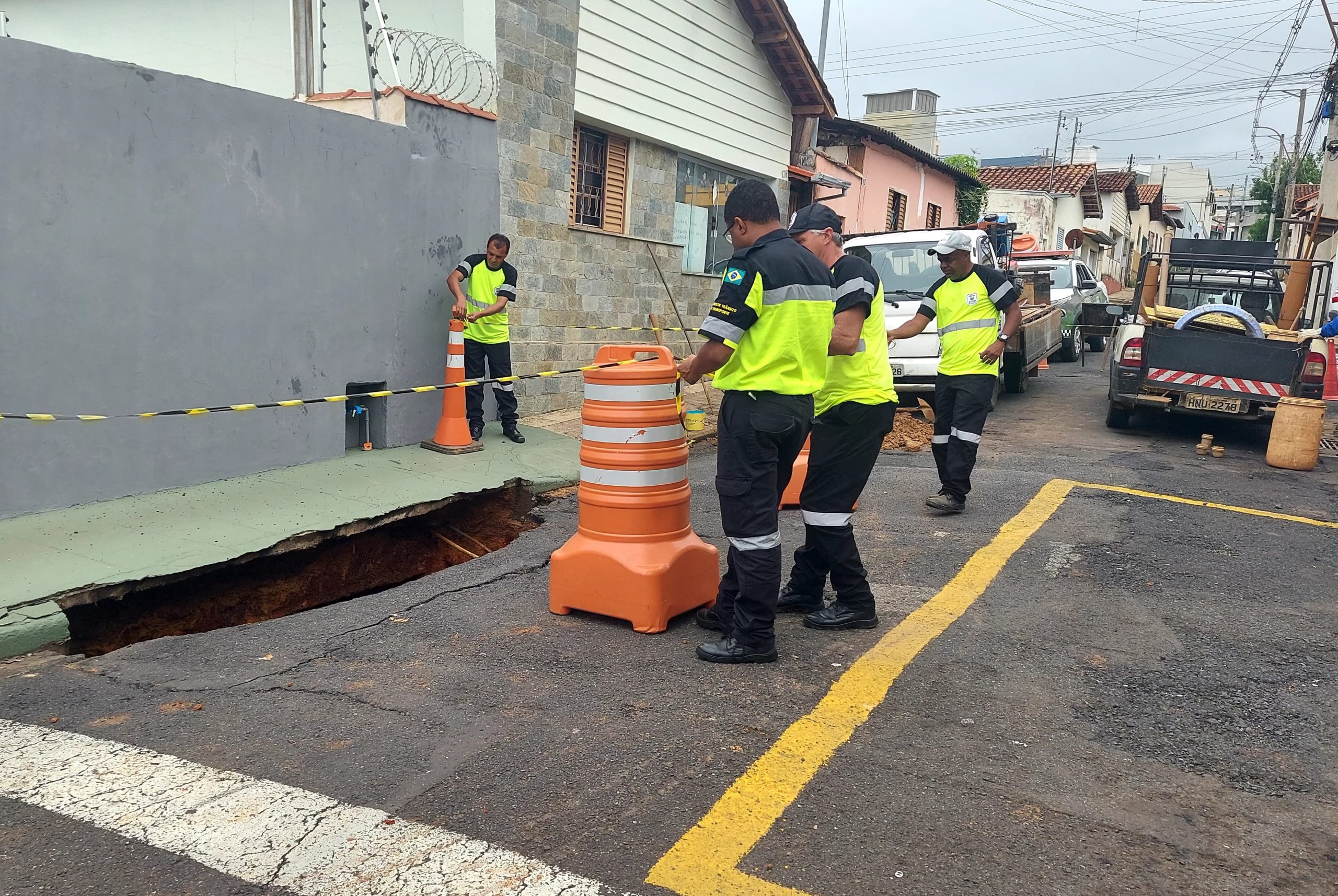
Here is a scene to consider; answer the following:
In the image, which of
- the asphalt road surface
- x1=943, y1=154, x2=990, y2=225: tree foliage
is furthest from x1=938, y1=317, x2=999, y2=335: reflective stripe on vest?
x1=943, y1=154, x2=990, y2=225: tree foliage

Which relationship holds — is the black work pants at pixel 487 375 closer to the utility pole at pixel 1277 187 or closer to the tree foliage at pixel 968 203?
the tree foliage at pixel 968 203

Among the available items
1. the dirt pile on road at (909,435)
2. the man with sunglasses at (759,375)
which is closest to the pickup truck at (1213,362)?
the dirt pile on road at (909,435)

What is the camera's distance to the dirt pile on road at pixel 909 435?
30.3 feet

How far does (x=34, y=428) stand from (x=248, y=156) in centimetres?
228

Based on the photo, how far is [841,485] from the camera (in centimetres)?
441

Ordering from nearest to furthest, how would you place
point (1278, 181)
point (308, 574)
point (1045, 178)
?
point (308, 574) < point (1045, 178) < point (1278, 181)

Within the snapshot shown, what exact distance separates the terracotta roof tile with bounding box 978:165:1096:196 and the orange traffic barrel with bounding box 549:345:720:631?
32.4 metres

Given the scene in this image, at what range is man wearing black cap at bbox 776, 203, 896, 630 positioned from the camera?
4391 mm

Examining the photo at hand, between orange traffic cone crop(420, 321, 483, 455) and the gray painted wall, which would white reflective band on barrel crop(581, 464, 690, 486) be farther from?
orange traffic cone crop(420, 321, 483, 455)

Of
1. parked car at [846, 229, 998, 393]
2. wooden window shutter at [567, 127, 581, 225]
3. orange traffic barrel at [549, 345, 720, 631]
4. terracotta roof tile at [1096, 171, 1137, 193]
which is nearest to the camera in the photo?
orange traffic barrel at [549, 345, 720, 631]

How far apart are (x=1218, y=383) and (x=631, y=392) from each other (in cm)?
742

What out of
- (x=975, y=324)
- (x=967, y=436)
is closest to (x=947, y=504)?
(x=967, y=436)

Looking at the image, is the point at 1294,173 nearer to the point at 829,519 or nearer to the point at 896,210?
the point at 896,210

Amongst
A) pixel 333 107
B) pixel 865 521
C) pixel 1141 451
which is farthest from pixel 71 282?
pixel 1141 451
